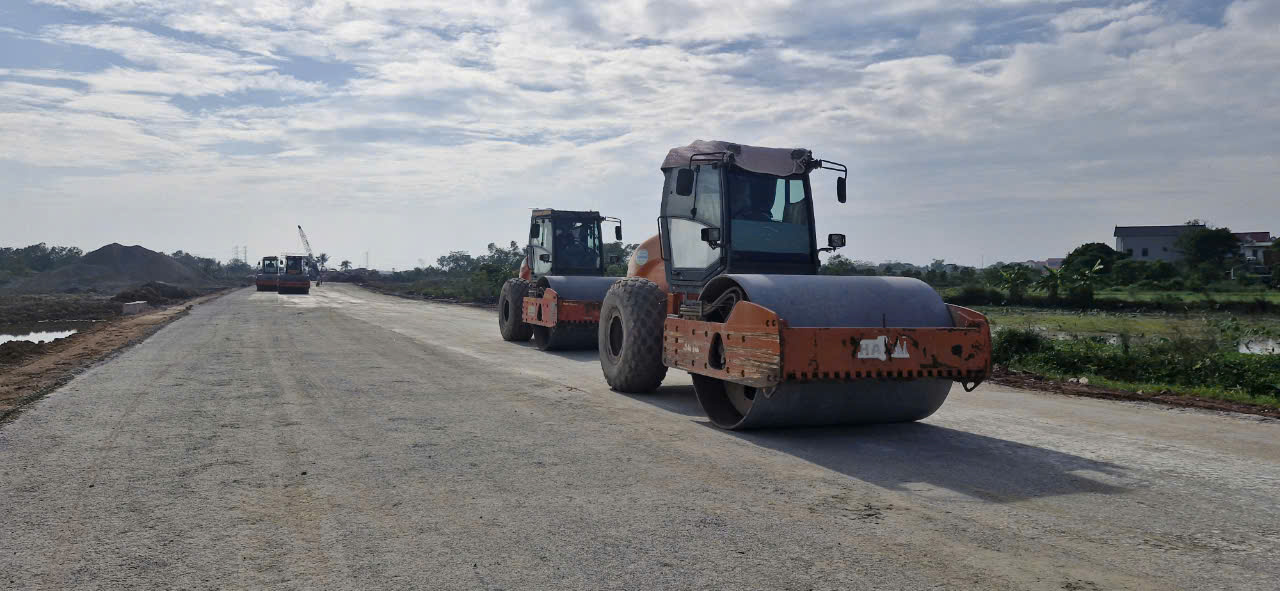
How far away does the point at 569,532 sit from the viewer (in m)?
5.01

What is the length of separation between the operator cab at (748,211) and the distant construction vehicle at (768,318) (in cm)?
1

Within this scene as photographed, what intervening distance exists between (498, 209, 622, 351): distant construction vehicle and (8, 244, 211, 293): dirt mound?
6666 centimetres

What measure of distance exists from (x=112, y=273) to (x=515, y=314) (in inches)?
3452

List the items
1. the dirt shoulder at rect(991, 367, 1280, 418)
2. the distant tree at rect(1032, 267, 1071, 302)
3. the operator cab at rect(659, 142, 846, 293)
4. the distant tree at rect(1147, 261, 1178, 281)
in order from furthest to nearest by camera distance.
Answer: the distant tree at rect(1147, 261, 1178, 281) → the distant tree at rect(1032, 267, 1071, 302) → the dirt shoulder at rect(991, 367, 1280, 418) → the operator cab at rect(659, 142, 846, 293)

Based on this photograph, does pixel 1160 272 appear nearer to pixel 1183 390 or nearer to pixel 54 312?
pixel 1183 390

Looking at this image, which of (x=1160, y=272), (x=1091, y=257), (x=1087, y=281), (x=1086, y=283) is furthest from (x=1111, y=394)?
(x=1091, y=257)

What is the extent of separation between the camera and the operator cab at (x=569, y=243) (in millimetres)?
20188

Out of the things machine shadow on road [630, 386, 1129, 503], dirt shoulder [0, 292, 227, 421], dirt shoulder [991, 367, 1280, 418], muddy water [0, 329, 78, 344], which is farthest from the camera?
muddy water [0, 329, 78, 344]

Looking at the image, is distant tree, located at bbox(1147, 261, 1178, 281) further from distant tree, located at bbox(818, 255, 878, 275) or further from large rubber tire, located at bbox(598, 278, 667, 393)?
large rubber tire, located at bbox(598, 278, 667, 393)

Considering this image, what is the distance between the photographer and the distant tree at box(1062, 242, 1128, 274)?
65.2 meters

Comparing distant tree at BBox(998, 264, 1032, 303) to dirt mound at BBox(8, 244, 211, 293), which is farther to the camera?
dirt mound at BBox(8, 244, 211, 293)

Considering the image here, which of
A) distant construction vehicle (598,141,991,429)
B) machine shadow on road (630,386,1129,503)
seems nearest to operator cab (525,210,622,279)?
distant construction vehicle (598,141,991,429)

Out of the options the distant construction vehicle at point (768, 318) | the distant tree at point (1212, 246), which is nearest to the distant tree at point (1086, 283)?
the distant tree at point (1212, 246)

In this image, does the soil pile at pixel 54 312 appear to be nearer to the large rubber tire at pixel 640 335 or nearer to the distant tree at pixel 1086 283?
the large rubber tire at pixel 640 335
